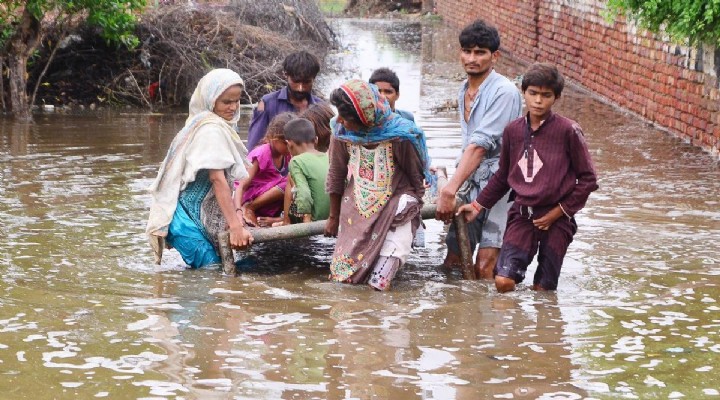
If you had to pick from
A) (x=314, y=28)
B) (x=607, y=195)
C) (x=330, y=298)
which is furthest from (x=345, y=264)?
(x=314, y=28)

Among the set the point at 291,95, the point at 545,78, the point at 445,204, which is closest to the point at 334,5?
the point at 291,95

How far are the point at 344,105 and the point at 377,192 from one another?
584 millimetres

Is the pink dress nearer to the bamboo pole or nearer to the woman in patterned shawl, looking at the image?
the woman in patterned shawl

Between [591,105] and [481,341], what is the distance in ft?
34.1

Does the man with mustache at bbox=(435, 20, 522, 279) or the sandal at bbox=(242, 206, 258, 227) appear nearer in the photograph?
the man with mustache at bbox=(435, 20, 522, 279)

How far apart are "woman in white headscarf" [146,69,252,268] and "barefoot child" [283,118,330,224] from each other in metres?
0.34

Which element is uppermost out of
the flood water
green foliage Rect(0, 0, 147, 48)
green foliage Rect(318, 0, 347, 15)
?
green foliage Rect(318, 0, 347, 15)

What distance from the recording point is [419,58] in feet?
72.8

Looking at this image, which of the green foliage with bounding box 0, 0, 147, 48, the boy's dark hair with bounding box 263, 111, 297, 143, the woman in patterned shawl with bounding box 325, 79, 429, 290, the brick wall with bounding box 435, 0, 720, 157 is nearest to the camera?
the woman in patterned shawl with bounding box 325, 79, 429, 290

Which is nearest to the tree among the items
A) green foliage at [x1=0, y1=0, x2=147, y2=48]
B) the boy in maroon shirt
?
green foliage at [x1=0, y1=0, x2=147, y2=48]

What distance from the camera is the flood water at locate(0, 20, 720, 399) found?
5.00 m

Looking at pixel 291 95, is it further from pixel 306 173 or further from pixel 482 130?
pixel 482 130

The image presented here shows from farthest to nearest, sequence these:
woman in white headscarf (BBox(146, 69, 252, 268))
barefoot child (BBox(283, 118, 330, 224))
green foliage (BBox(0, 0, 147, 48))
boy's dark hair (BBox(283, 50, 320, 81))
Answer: green foliage (BBox(0, 0, 147, 48)) → boy's dark hair (BBox(283, 50, 320, 81)) → barefoot child (BBox(283, 118, 330, 224)) → woman in white headscarf (BBox(146, 69, 252, 268))

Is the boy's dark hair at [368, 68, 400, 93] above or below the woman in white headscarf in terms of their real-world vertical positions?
above
